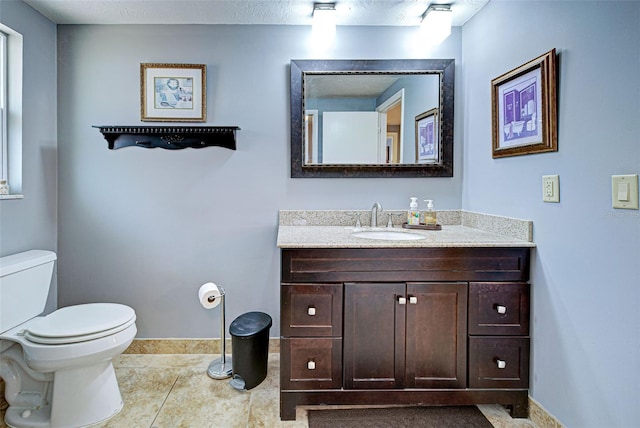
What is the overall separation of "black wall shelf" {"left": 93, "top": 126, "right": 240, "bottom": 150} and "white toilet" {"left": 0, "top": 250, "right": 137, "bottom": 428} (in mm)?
802

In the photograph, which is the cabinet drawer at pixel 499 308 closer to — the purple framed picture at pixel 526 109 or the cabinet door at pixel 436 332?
the cabinet door at pixel 436 332

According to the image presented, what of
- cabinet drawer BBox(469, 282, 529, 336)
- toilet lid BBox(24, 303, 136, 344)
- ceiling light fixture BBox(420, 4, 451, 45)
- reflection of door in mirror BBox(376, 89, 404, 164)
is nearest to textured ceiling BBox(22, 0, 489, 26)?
ceiling light fixture BBox(420, 4, 451, 45)

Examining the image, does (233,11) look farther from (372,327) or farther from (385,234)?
(372,327)

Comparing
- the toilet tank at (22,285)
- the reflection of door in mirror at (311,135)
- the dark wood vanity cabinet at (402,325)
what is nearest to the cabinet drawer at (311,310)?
the dark wood vanity cabinet at (402,325)

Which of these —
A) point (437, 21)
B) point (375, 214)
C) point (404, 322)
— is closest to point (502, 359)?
point (404, 322)

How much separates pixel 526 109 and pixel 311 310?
130cm

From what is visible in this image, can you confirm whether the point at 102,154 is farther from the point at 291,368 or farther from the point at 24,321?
the point at 291,368

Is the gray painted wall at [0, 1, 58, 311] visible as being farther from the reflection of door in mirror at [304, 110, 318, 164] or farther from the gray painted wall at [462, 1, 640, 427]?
the gray painted wall at [462, 1, 640, 427]

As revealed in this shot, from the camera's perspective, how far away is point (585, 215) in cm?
134

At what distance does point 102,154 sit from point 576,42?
2421 millimetres

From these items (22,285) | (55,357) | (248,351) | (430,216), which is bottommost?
(248,351)

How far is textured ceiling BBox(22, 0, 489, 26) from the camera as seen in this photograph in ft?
6.36

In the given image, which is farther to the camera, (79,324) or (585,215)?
(79,324)

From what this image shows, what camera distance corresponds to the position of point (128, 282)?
2254 millimetres
